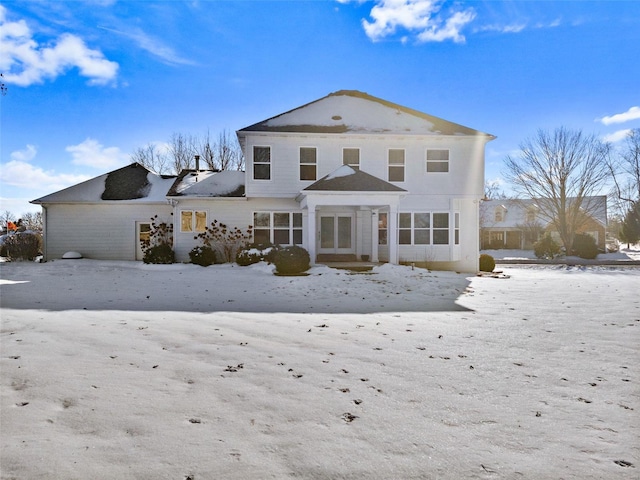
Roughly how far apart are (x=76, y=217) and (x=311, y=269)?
1306cm

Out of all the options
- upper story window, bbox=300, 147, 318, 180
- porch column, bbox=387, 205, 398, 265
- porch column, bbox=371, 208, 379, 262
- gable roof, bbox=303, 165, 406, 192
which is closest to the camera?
gable roof, bbox=303, 165, 406, 192

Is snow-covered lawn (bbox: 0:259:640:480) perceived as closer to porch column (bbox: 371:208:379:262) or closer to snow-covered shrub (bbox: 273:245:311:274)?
snow-covered shrub (bbox: 273:245:311:274)

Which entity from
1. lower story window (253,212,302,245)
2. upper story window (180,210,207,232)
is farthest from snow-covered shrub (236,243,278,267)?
upper story window (180,210,207,232)

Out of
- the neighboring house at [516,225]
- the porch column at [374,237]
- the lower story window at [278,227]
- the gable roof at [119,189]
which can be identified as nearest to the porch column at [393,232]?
the porch column at [374,237]

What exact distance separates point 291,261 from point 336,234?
524cm

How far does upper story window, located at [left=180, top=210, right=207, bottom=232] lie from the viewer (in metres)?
17.8

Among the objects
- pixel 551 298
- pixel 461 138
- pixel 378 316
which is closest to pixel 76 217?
pixel 378 316

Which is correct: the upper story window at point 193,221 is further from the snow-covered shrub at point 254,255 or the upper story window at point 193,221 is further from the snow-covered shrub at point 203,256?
the snow-covered shrub at point 254,255

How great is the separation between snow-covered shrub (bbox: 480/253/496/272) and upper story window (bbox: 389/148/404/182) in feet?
17.5

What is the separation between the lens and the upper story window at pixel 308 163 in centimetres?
1730

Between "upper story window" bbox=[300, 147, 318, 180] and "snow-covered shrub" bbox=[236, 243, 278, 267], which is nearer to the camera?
"snow-covered shrub" bbox=[236, 243, 278, 267]

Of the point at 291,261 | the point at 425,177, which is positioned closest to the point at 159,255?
the point at 291,261

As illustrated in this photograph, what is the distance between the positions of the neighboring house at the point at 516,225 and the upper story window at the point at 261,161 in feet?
94.0

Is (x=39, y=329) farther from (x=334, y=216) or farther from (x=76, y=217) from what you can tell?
(x=76, y=217)
